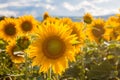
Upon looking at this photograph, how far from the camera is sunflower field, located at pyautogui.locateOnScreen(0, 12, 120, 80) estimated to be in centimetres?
274

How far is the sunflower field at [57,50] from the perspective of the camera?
2.74 metres

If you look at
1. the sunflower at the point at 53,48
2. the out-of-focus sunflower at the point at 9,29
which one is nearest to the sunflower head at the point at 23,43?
the sunflower at the point at 53,48

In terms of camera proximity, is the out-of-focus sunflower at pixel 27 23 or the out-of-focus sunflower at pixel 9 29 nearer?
the out-of-focus sunflower at pixel 9 29

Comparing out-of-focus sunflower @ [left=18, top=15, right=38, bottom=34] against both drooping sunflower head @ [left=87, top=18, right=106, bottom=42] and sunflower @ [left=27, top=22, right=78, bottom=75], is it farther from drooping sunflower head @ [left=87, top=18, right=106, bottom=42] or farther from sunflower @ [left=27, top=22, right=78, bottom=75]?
sunflower @ [left=27, top=22, right=78, bottom=75]

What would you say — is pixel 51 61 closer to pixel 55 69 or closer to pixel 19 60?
pixel 55 69

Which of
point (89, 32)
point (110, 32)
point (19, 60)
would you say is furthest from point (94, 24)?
point (19, 60)

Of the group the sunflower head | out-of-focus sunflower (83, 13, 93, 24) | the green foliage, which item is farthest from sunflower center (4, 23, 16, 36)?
the sunflower head

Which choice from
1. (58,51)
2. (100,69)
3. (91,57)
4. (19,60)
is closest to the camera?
(58,51)

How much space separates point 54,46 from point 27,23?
10.1 ft

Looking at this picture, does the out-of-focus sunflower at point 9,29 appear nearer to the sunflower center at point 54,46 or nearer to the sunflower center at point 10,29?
the sunflower center at point 10,29

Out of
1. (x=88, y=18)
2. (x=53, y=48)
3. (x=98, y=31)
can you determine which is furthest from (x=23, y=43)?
(x=88, y=18)

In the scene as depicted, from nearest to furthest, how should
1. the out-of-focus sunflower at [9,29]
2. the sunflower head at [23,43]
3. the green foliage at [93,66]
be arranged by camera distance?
the sunflower head at [23,43] → the green foliage at [93,66] → the out-of-focus sunflower at [9,29]

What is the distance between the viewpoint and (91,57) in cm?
577

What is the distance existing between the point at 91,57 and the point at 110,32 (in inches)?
29.6
